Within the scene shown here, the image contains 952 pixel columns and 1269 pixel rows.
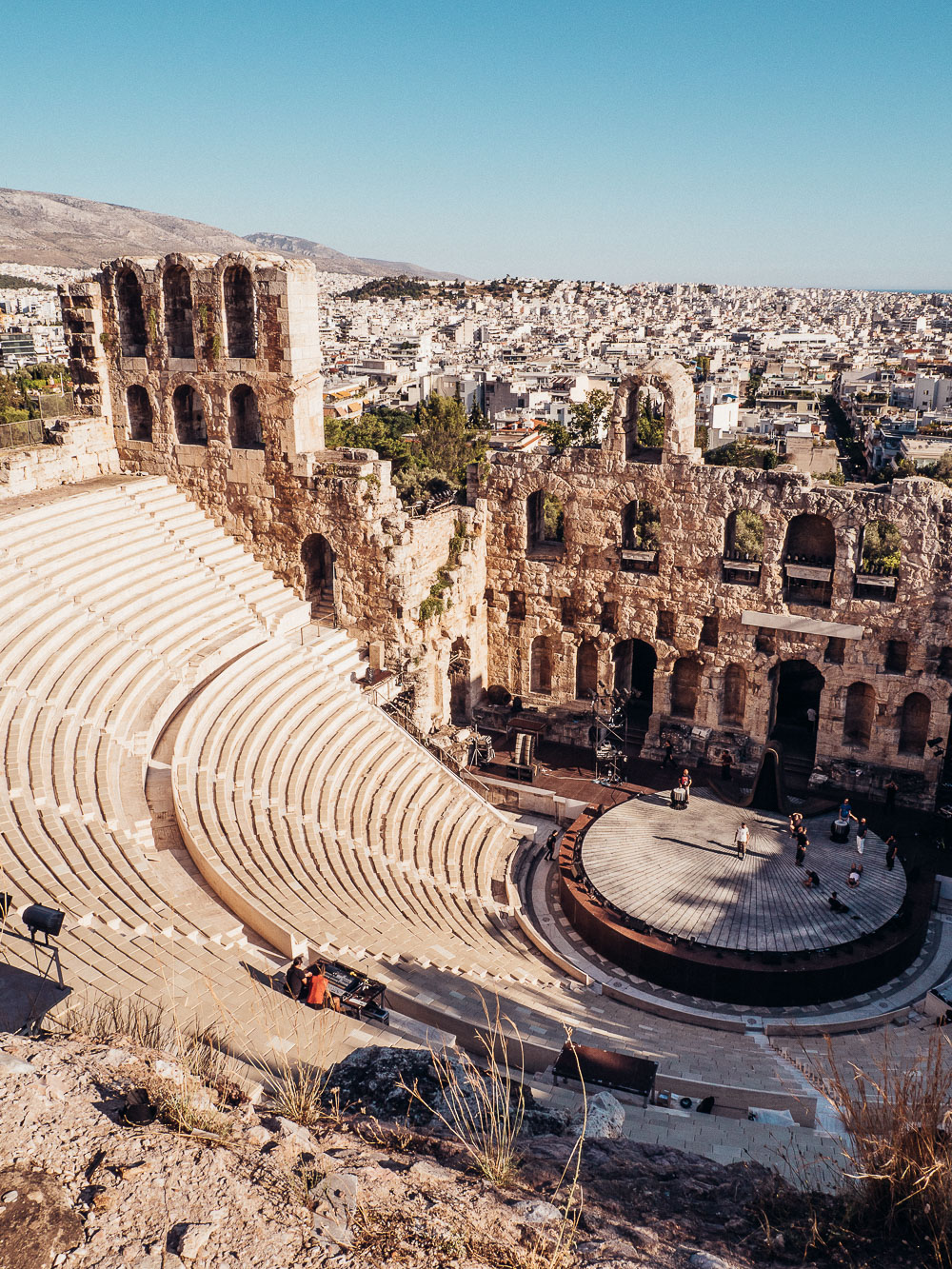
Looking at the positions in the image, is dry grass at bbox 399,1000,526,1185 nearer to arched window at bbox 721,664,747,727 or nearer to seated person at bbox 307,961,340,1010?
seated person at bbox 307,961,340,1010

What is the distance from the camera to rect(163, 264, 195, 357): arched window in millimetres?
23578

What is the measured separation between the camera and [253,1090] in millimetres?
7258

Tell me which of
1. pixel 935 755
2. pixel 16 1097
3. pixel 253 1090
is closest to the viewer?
pixel 16 1097

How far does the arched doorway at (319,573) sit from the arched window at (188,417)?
3.77m

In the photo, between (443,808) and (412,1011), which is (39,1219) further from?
(443,808)

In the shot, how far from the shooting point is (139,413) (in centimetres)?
2497

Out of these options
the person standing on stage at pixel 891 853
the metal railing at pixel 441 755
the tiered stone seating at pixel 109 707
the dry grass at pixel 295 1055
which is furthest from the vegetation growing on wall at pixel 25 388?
the person standing on stage at pixel 891 853

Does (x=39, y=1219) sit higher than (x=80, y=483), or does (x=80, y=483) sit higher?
(x=80, y=483)

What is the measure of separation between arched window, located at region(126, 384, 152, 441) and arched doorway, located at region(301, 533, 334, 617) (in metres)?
5.31

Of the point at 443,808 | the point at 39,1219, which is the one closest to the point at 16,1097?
the point at 39,1219

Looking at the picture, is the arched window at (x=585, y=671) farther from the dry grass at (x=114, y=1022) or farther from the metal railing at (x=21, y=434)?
the dry grass at (x=114, y=1022)

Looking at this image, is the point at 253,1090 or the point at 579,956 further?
the point at 579,956

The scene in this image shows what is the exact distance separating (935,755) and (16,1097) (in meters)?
20.1

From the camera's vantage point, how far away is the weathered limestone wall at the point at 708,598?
2086 centimetres
